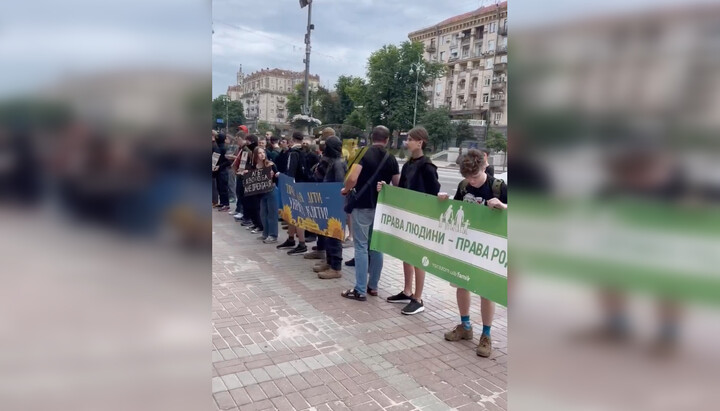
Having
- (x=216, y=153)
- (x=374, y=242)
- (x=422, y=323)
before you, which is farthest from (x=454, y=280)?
(x=216, y=153)

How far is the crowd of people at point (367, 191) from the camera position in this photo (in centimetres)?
402

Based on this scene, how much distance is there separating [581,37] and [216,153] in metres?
10.6

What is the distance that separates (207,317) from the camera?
121 cm

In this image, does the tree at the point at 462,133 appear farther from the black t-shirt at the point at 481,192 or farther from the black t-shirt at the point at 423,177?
the black t-shirt at the point at 481,192

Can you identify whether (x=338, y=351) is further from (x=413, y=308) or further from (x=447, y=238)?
(x=447, y=238)

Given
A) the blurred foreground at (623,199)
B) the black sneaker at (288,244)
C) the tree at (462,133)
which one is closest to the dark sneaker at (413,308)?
the black sneaker at (288,244)

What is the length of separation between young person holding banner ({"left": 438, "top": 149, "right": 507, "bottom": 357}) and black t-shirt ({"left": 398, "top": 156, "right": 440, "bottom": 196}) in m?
0.53

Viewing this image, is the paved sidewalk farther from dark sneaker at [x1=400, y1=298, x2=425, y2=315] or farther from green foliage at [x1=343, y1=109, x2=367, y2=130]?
green foliage at [x1=343, y1=109, x2=367, y2=130]

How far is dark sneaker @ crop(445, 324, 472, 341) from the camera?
166 inches

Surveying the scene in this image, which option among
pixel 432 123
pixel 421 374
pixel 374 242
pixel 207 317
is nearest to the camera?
pixel 207 317

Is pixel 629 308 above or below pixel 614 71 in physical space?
below

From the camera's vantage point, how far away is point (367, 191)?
513 cm

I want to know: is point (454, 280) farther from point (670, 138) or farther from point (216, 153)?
point (216, 153)

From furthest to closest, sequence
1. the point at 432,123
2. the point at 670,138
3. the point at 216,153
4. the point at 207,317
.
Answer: the point at 432,123
the point at 216,153
the point at 207,317
the point at 670,138
